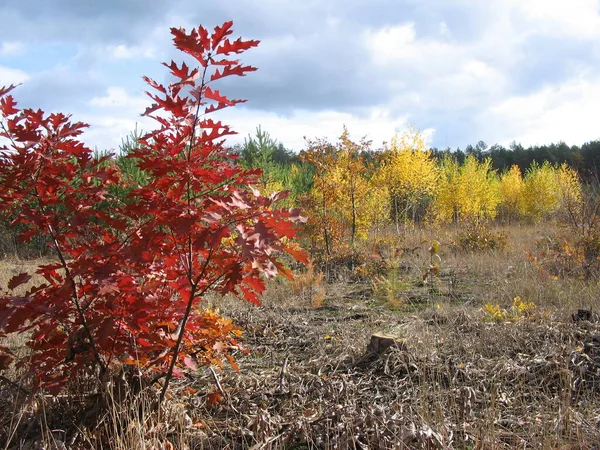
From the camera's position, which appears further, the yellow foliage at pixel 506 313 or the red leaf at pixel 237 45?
the yellow foliage at pixel 506 313

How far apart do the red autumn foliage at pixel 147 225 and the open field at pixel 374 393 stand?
0.29 metres

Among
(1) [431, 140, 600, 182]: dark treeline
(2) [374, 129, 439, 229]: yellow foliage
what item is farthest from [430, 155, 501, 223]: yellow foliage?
(1) [431, 140, 600, 182]: dark treeline

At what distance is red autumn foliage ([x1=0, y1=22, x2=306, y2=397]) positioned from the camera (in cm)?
173

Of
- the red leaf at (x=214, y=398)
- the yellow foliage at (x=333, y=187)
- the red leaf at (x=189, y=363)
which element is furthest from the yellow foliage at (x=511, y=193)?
the red leaf at (x=189, y=363)

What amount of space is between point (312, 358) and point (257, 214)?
171cm

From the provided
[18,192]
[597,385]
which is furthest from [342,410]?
[18,192]

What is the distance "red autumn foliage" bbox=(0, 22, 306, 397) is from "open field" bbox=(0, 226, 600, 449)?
0.95 ft

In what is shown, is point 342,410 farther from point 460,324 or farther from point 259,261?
point 460,324

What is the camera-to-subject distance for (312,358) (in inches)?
122

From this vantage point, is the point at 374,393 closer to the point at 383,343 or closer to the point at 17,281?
the point at 383,343

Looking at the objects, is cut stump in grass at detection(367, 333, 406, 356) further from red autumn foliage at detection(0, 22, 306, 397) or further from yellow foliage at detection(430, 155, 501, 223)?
yellow foliage at detection(430, 155, 501, 223)

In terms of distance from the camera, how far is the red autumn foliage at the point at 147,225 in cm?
173

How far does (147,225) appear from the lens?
1.89m

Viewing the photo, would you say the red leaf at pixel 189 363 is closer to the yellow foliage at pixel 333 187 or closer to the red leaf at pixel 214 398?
the red leaf at pixel 214 398
